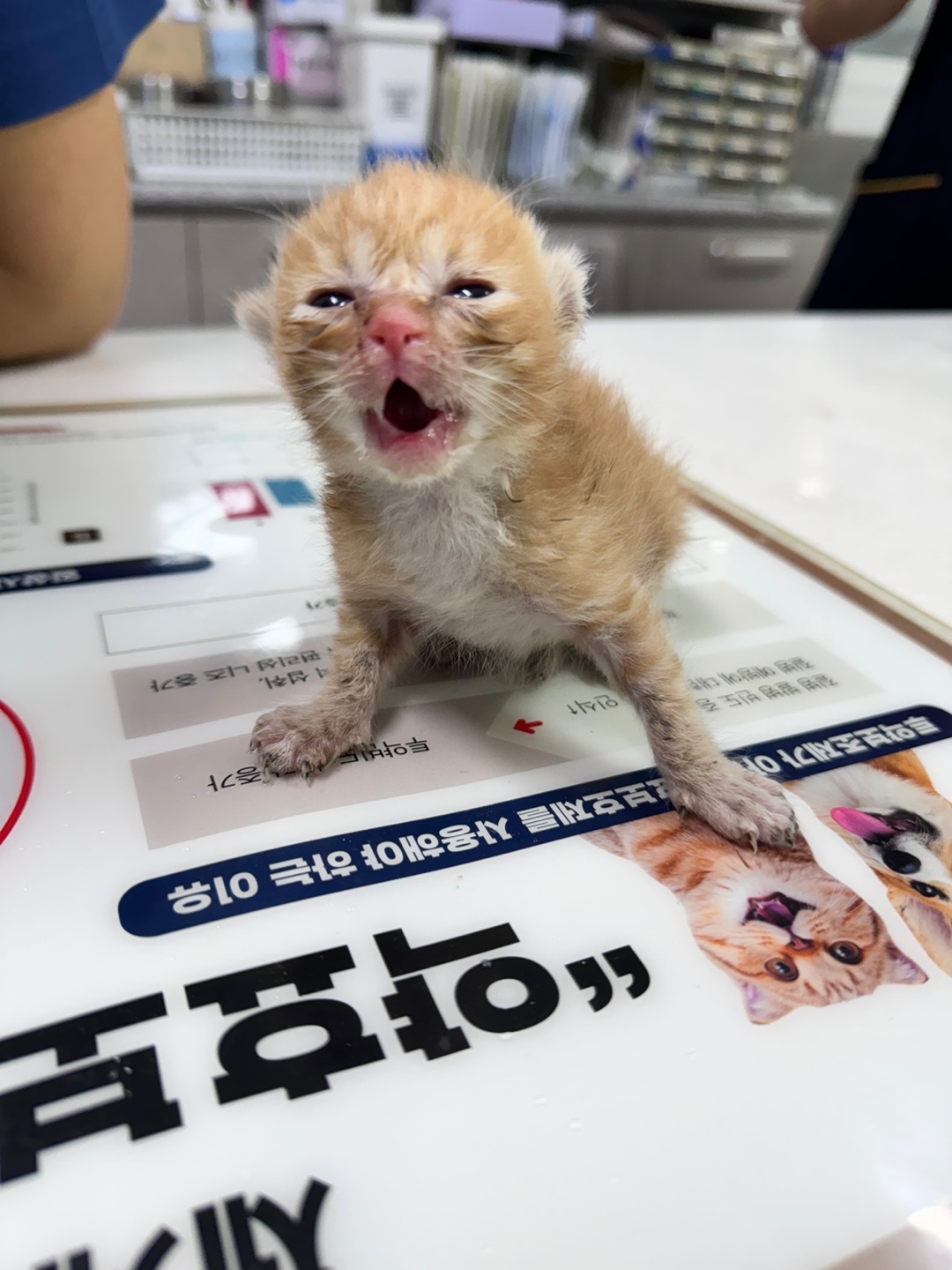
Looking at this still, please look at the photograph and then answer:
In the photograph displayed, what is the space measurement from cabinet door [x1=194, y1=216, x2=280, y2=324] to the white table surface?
24.5 inches

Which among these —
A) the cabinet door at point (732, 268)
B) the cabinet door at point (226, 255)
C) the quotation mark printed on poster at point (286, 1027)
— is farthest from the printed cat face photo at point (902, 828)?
the cabinet door at point (732, 268)

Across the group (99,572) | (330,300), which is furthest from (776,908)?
(99,572)

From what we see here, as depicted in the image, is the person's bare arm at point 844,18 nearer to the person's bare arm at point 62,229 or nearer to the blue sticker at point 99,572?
the person's bare arm at point 62,229

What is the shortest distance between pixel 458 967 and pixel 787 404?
3.24 ft

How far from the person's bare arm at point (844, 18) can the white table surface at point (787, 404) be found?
485 millimetres

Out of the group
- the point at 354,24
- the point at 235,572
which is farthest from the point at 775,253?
the point at 235,572

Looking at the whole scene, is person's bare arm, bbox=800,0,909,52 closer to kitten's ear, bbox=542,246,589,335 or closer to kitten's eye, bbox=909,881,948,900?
kitten's ear, bbox=542,246,589,335

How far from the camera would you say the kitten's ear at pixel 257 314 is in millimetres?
489

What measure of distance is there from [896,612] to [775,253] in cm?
206

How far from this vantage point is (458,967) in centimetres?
41

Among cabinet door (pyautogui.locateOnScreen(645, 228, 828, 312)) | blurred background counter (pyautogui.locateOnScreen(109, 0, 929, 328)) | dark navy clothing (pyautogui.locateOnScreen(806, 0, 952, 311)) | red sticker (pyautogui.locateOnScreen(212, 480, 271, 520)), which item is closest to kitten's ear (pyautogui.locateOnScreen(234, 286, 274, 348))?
red sticker (pyautogui.locateOnScreen(212, 480, 271, 520))

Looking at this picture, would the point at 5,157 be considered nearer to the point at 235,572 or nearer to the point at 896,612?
the point at 235,572

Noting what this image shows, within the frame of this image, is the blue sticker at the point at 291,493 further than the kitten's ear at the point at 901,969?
Yes

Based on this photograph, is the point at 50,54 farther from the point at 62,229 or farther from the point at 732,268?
the point at 732,268
